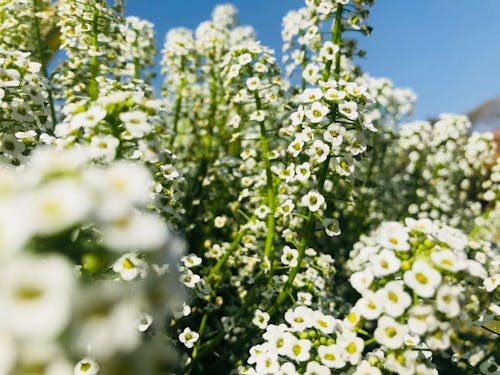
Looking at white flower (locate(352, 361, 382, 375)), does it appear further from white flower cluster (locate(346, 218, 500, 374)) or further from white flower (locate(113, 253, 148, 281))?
white flower (locate(113, 253, 148, 281))

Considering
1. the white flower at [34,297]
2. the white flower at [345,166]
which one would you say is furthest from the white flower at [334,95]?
the white flower at [34,297]

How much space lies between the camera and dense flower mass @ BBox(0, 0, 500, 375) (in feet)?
3.36

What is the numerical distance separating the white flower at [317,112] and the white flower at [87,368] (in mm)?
1788

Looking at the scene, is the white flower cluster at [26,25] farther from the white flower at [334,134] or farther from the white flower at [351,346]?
the white flower at [351,346]

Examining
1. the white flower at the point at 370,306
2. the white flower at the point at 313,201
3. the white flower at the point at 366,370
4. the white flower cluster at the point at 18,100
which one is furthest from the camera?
the white flower at the point at 313,201

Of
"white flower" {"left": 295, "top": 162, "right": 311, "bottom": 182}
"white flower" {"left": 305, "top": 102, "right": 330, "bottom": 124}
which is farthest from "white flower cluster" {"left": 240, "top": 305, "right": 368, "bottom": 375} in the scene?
"white flower" {"left": 305, "top": 102, "right": 330, "bottom": 124}

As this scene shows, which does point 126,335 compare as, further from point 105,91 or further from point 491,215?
point 491,215

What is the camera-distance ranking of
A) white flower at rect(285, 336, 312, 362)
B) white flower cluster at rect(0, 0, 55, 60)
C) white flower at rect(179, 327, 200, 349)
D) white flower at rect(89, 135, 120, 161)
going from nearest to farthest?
white flower at rect(89, 135, 120, 161) → white flower at rect(285, 336, 312, 362) → white flower at rect(179, 327, 200, 349) → white flower cluster at rect(0, 0, 55, 60)

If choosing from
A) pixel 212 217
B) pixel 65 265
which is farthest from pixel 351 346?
pixel 212 217

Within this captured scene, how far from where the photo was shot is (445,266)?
1646 millimetres

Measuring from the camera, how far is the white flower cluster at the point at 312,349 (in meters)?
1.90

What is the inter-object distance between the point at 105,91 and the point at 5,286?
6.02 feet

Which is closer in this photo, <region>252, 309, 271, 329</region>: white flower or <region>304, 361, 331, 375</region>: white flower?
<region>304, 361, 331, 375</region>: white flower

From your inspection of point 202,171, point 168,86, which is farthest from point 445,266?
point 168,86
